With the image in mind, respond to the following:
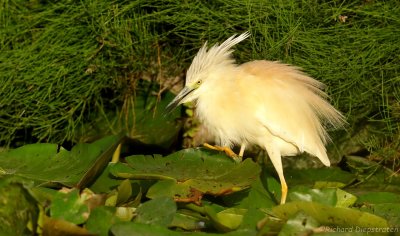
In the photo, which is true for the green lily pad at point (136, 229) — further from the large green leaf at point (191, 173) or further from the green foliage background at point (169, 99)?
the large green leaf at point (191, 173)

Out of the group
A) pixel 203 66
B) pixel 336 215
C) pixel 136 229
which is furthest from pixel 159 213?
pixel 203 66

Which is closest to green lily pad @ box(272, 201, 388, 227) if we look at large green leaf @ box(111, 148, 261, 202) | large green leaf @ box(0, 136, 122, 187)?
large green leaf @ box(111, 148, 261, 202)

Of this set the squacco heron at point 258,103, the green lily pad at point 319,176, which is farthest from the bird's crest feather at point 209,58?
the green lily pad at point 319,176

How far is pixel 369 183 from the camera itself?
2961 millimetres

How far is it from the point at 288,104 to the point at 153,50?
813 mm

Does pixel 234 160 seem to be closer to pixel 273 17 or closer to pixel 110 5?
pixel 273 17

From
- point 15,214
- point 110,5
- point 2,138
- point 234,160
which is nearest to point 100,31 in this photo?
point 110,5

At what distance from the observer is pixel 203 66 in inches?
105

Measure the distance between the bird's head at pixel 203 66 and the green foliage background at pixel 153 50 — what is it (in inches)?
9.8

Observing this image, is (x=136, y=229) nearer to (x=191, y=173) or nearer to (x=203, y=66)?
(x=191, y=173)

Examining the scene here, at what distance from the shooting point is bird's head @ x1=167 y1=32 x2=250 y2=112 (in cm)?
267

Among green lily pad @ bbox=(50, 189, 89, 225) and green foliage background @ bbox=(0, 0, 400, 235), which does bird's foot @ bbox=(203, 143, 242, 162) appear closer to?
green foliage background @ bbox=(0, 0, 400, 235)

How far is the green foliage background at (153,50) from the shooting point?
293 cm

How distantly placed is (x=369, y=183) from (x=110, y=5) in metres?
1.27
